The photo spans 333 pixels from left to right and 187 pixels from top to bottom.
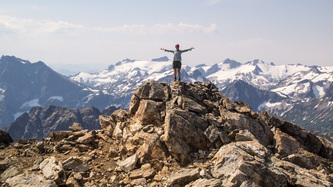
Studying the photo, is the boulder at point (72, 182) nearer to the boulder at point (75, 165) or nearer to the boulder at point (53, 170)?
the boulder at point (53, 170)

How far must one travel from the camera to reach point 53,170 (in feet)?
64.7

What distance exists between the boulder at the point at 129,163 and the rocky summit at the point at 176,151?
9cm

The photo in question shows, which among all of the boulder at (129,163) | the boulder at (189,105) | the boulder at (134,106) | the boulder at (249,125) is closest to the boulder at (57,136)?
the boulder at (134,106)

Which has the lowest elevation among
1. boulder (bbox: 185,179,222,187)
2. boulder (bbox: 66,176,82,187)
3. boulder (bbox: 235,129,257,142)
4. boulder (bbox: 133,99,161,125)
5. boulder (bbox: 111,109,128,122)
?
boulder (bbox: 66,176,82,187)


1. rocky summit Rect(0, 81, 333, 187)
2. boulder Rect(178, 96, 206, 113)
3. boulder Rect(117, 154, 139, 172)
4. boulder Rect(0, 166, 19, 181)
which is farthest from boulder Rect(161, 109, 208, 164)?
boulder Rect(0, 166, 19, 181)

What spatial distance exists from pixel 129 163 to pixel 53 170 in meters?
6.61

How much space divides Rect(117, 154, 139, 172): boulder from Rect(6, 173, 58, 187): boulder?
5.68 metres

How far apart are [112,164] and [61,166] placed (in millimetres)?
4545

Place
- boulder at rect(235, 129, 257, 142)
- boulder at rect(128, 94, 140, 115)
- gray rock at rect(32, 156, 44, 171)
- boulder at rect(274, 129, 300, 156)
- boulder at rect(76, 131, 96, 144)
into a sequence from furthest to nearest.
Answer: boulder at rect(128, 94, 140, 115)
boulder at rect(76, 131, 96, 144)
boulder at rect(274, 129, 300, 156)
boulder at rect(235, 129, 257, 142)
gray rock at rect(32, 156, 44, 171)

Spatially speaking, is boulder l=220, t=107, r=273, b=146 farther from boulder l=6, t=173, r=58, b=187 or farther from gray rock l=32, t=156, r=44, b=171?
gray rock l=32, t=156, r=44, b=171

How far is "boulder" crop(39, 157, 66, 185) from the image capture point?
62.1 feet

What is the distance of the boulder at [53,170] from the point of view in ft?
62.1

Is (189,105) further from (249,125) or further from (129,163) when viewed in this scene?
(129,163)

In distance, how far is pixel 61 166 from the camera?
2014 cm
